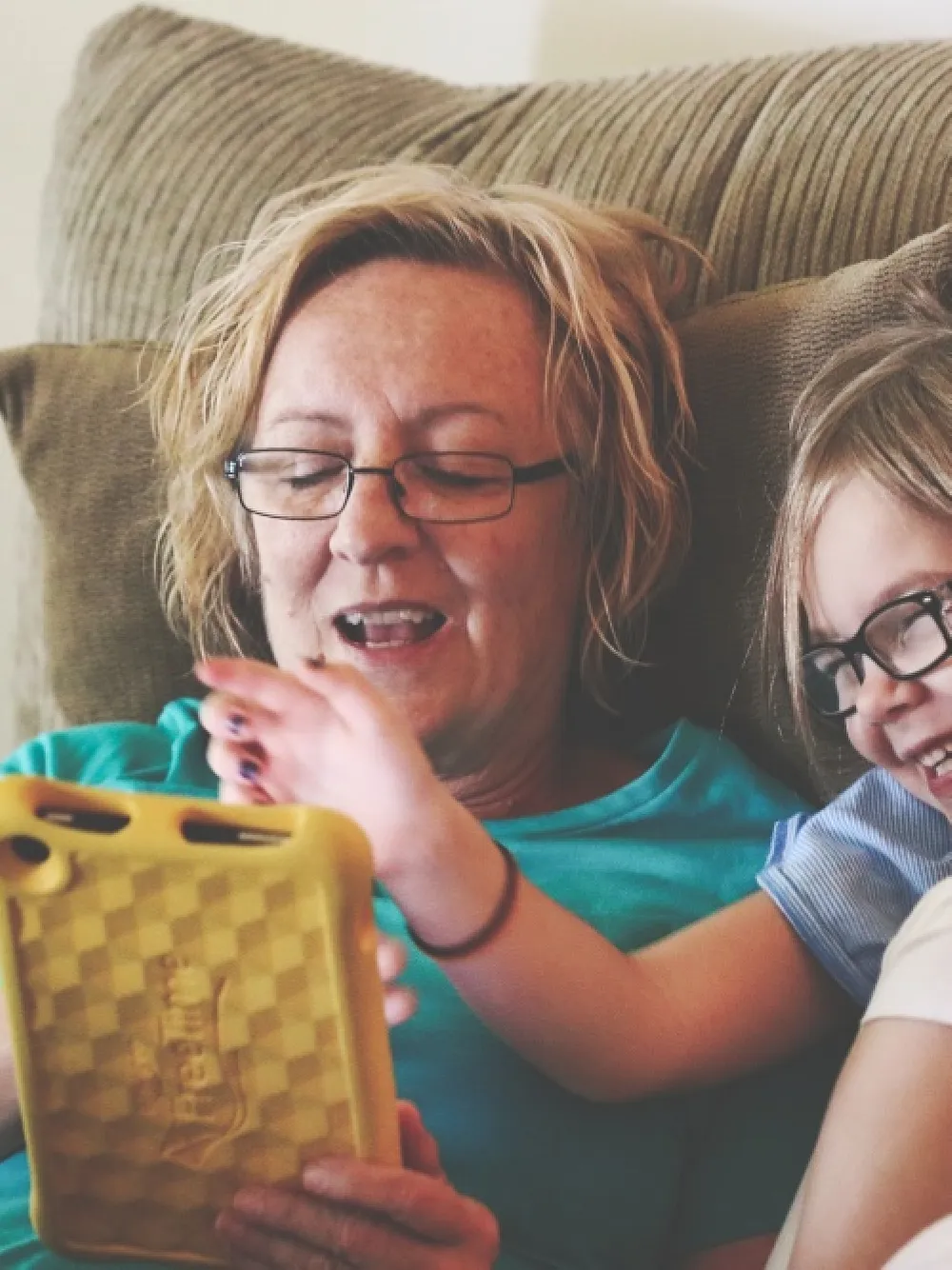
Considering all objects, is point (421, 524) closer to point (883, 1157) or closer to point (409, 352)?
point (409, 352)

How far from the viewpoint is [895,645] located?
33.2 inches

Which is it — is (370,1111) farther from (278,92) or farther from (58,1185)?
(278,92)

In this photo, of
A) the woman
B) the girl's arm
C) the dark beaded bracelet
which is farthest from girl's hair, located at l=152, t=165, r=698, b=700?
the girl's arm

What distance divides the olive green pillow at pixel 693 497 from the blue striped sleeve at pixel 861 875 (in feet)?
0.37

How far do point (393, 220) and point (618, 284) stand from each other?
7.8 inches

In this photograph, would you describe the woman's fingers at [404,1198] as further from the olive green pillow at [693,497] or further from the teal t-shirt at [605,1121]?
the olive green pillow at [693,497]

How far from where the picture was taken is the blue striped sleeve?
2.86 feet

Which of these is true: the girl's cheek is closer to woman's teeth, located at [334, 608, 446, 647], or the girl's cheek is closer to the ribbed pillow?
woman's teeth, located at [334, 608, 446, 647]

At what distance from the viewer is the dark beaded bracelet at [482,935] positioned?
77cm

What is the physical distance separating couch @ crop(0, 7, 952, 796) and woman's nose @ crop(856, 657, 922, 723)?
185 mm

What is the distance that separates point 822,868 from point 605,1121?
221 millimetres

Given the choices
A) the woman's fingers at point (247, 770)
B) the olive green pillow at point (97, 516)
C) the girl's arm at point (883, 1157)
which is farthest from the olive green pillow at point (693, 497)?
the woman's fingers at point (247, 770)

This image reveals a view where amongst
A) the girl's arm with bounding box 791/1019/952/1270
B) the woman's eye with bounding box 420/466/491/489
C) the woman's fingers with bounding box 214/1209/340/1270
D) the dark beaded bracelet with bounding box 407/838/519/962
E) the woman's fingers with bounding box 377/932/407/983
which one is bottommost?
the woman's fingers with bounding box 214/1209/340/1270

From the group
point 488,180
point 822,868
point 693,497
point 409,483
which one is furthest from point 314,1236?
point 488,180
